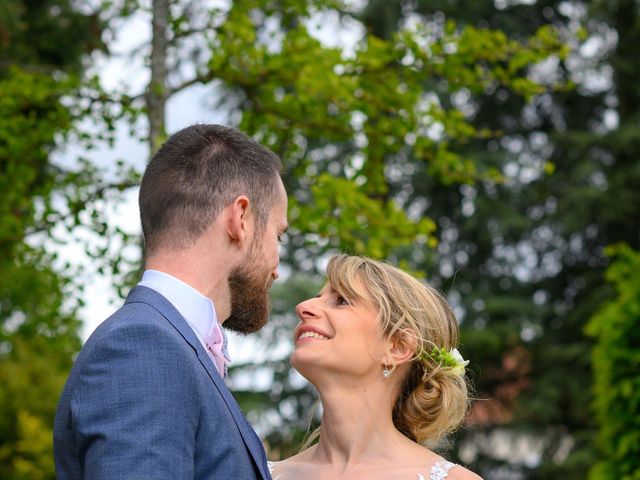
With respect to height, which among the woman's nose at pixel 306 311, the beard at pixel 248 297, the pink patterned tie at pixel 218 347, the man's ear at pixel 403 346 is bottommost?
the man's ear at pixel 403 346

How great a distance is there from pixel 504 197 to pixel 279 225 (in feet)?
40.7

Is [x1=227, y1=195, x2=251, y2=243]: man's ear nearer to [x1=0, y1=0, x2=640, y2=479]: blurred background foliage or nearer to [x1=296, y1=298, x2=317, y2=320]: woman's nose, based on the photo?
[x1=296, y1=298, x2=317, y2=320]: woman's nose

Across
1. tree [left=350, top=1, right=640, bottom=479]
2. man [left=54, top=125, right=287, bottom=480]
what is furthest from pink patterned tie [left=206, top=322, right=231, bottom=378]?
tree [left=350, top=1, right=640, bottom=479]

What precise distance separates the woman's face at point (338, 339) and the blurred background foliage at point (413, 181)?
2.21m

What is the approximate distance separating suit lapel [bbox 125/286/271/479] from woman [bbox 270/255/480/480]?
0.92 m

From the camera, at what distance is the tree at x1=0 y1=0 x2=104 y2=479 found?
20.4ft

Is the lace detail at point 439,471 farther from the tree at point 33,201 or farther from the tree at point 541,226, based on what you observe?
the tree at point 541,226

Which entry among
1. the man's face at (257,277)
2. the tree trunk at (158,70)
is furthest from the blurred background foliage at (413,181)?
the man's face at (257,277)

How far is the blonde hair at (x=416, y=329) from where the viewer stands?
348 centimetres

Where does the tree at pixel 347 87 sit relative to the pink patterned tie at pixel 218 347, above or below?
below

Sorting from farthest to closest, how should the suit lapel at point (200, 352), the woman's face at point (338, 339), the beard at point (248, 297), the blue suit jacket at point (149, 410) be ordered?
1. the woman's face at point (338, 339)
2. the beard at point (248, 297)
3. the suit lapel at point (200, 352)
4. the blue suit jacket at point (149, 410)

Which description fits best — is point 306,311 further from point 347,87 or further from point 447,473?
point 347,87

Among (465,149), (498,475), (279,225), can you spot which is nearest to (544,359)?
(498,475)

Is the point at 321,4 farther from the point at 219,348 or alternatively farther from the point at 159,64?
the point at 219,348
